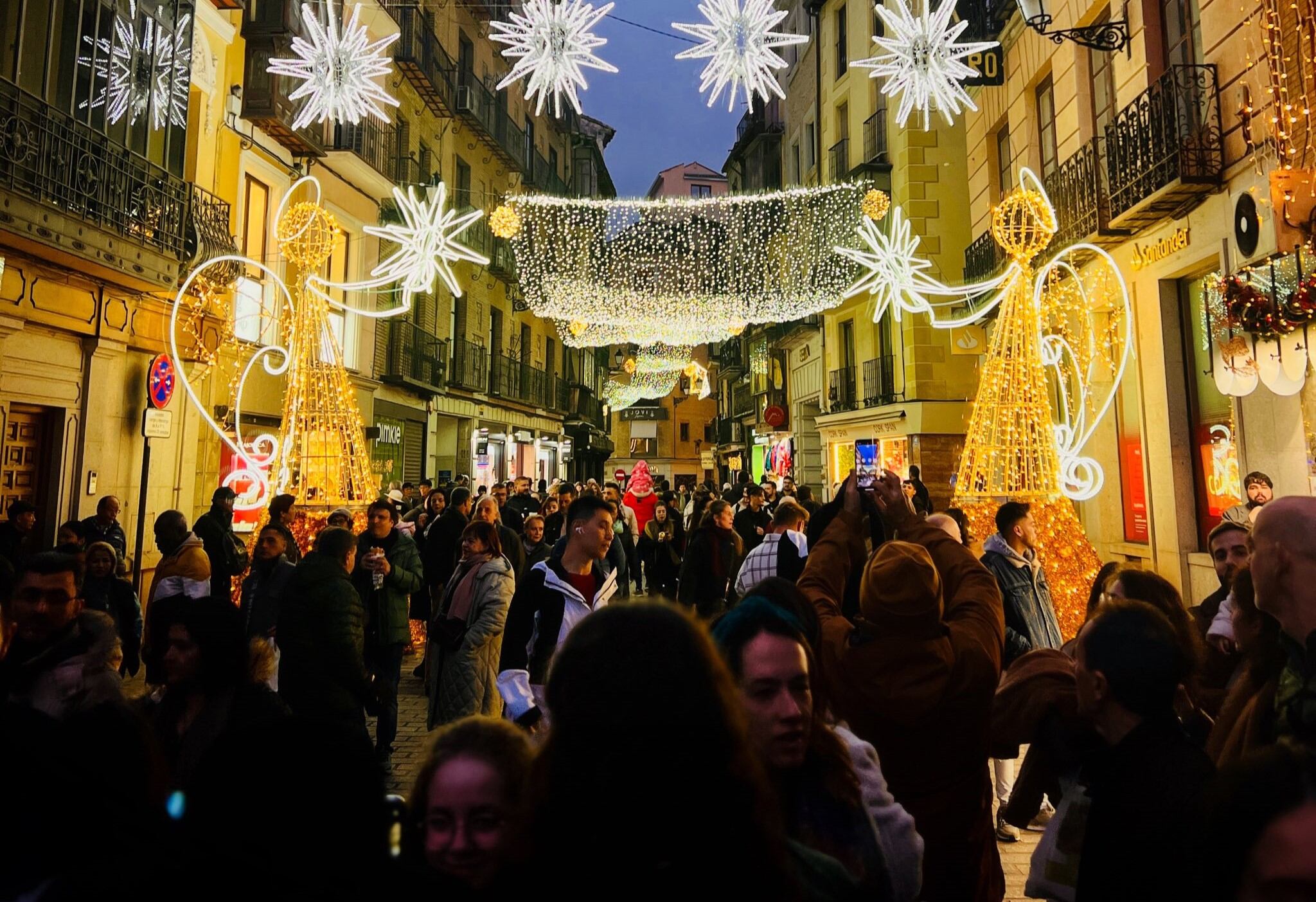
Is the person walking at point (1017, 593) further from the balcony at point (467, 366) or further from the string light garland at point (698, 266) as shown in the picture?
the balcony at point (467, 366)

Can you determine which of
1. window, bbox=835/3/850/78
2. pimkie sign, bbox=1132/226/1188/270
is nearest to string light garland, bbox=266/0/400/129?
pimkie sign, bbox=1132/226/1188/270

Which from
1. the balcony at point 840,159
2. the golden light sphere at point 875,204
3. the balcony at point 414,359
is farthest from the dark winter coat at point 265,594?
the balcony at point 840,159

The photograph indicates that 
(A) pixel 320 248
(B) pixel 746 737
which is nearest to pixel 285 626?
(B) pixel 746 737

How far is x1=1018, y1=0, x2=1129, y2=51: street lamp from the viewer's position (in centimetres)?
862

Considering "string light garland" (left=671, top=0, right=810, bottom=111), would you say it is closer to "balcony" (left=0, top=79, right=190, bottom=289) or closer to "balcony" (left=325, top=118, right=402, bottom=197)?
"balcony" (left=0, top=79, right=190, bottom=289)

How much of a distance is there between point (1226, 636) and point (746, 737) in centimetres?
291

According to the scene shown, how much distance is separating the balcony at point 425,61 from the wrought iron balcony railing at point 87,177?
Answer: 8.51 meters

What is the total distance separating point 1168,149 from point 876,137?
1286 cm

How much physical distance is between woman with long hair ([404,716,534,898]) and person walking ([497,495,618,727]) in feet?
5.14

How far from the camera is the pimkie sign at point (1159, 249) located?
8891 millimetres

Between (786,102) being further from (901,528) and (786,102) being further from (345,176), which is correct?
(901,528)

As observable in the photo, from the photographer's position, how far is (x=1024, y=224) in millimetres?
7422

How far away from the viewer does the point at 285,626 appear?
408 cm

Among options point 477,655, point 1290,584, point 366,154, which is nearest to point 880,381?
point 366,154
